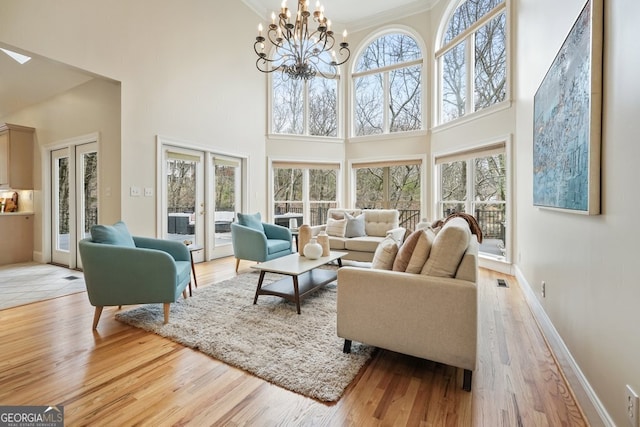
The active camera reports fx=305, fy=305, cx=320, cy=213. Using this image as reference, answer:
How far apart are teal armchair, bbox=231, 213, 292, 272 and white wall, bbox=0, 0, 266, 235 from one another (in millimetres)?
1156

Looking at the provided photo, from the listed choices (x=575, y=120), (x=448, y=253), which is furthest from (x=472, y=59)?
(x=448, y=253)

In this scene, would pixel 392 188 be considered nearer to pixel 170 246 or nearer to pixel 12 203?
pixel 170 246

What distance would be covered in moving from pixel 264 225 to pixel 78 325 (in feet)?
Result: 9.04

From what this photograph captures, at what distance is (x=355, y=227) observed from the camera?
505 centimetres

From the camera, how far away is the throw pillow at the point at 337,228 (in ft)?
16.6

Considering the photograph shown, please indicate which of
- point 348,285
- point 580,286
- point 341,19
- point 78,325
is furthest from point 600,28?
point 341,19

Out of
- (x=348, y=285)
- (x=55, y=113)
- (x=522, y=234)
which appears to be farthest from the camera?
(x=55, y=113)

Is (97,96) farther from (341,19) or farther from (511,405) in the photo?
(511,405)

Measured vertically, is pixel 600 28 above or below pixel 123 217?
above

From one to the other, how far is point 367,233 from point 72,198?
4.61 m

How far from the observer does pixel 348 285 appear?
2027 mm

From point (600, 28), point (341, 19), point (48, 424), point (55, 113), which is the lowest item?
point (48, 424)

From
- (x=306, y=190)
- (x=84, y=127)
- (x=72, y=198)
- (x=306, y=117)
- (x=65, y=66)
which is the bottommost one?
(x=72, y=198)

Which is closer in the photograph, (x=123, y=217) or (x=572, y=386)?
(x=572, y=386)
